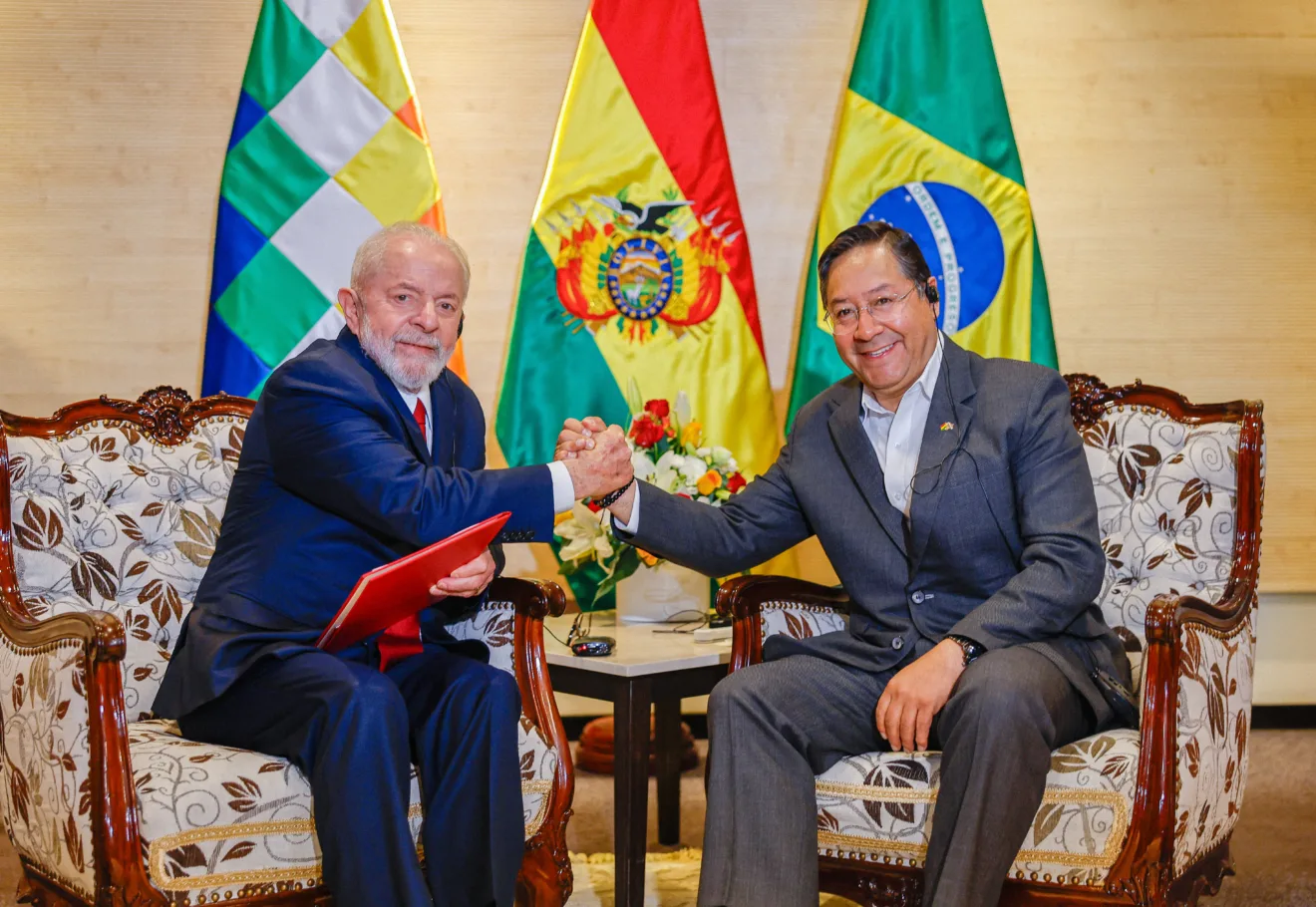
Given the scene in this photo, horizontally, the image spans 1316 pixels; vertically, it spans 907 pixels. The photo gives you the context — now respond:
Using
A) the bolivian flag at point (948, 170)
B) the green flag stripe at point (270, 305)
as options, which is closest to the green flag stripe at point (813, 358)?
the bolivian flag at point (948, 170)

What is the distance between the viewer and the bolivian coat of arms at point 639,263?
3.70 meters

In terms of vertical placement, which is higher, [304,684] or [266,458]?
[266,458]

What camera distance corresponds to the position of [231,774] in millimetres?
1974

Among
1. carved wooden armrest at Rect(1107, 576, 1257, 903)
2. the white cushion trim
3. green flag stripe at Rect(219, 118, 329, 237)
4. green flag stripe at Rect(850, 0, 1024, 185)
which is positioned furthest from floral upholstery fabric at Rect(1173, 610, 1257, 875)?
green flag stripe at Rect(219, 118, 329, 237)

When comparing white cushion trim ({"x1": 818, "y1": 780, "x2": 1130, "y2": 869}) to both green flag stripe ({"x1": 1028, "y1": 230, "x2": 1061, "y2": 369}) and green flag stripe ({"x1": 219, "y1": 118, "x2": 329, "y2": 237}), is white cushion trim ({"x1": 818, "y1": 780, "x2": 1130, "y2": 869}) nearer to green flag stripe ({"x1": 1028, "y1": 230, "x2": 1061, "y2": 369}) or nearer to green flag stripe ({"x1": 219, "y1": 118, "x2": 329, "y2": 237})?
green flag stripe ({"x1": 1028, "y1": 230, "x2": 1061, "y2": 369})

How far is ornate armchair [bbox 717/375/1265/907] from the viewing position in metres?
2.00

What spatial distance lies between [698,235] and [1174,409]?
5.19ft

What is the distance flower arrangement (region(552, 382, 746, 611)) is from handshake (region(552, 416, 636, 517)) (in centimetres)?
29

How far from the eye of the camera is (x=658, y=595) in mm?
2967

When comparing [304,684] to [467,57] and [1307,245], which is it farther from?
[1307,245]

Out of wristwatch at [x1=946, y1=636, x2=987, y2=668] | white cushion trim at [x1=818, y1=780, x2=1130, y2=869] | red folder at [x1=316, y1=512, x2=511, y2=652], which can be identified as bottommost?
white cushion trim at [x1=818, y1=780, x2=1130, y2=869]

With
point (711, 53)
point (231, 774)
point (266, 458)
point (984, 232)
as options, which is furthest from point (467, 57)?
point (231, 774)

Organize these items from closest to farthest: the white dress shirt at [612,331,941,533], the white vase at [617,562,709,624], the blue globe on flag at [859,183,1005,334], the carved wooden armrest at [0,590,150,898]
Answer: the carved wooden armrest at [0,590,150,898] → the white dress shirt at [612,331,941,533] → the white vase at [617,562,709,624] → the blue globe on flag at [859,183,1005,334]

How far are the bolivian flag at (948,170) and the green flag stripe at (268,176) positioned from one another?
59.6 inches
